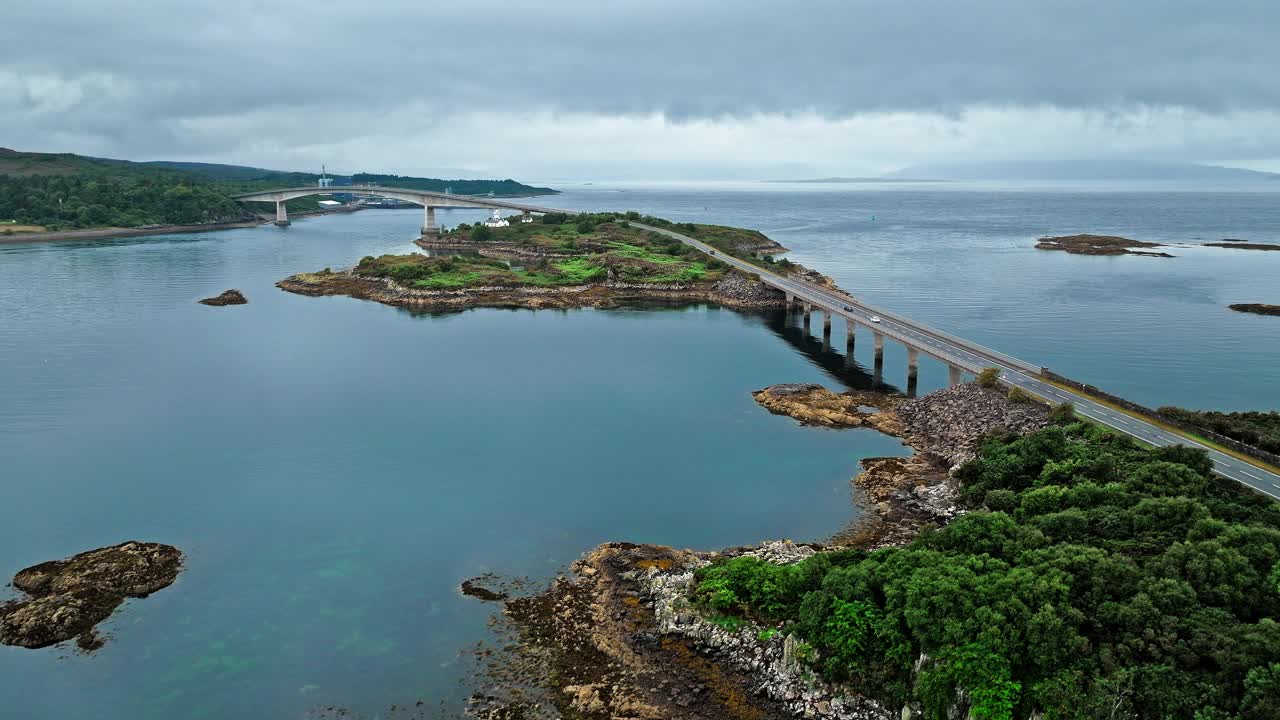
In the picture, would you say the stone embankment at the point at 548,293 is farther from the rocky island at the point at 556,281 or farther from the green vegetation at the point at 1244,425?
the green vegetation at the point at 1244,425

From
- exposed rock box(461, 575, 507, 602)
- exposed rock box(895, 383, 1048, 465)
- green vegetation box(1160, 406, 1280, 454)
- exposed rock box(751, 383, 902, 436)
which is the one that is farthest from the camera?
exposed rock box(751, 383, 902, 436)

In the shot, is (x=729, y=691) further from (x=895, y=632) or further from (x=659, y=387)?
(x=659, y=387)

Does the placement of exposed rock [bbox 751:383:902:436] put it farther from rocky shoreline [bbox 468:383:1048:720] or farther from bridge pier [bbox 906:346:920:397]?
rocky shoreline [bbox 468:383:1048:720]

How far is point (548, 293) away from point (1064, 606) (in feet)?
380

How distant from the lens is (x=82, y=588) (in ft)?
146

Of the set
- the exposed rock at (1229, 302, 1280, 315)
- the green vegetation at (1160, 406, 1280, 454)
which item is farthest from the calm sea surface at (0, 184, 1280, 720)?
the green vegetation at (1160, 406, 1280, 454)

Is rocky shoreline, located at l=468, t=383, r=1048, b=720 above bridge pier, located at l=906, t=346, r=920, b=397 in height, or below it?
below

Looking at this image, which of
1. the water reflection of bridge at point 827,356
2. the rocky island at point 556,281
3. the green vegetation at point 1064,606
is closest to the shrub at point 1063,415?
the green vegetation at point 1064,606

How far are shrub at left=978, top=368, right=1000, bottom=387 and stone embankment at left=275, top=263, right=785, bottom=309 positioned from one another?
6456cm

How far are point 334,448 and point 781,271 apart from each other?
101 meters

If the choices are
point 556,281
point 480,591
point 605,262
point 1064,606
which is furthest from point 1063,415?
point 605,262

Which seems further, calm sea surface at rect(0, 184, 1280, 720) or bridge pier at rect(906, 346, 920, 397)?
bridge pier at rect(906, 346, 920, 397)

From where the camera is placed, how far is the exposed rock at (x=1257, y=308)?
11791 cm

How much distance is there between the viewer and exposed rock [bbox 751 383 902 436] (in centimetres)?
7325
